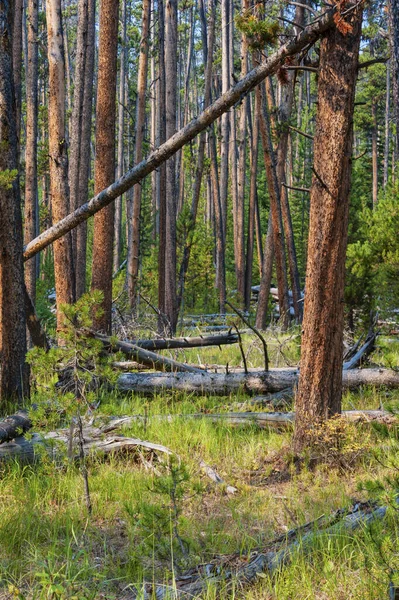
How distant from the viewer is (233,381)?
6207mm

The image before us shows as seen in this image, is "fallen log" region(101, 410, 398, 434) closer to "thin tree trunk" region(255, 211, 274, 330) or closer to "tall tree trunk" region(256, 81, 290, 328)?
"tall tree trunk" region(256, 81, 290, 328)

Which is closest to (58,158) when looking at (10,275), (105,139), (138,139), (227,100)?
(105,139)

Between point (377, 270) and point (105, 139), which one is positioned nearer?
point (105, 139)

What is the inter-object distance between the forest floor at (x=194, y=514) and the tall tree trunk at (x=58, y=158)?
268 centimetres

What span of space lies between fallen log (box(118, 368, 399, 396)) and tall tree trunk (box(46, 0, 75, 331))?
1.74 m

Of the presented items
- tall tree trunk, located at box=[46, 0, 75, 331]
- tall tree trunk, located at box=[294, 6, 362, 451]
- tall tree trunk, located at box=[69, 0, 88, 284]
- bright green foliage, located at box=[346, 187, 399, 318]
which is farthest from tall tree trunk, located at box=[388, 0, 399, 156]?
tall tree trunk, located at box=[69, 0, 88, 284]

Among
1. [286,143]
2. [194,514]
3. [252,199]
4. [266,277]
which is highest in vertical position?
[286,143]

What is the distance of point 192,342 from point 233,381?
30.2 inches

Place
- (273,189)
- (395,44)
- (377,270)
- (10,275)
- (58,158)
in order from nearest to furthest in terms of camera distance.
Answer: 1. (395,44)
2. (10,275)
3. (58,158)
4. (377,270)
5. (273,189)

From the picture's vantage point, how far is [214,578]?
2.62m

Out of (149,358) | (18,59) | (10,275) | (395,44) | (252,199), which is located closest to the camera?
(395,44)

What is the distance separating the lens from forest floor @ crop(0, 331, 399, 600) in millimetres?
2674

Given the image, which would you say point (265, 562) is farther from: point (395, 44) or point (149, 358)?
point (149, 358)

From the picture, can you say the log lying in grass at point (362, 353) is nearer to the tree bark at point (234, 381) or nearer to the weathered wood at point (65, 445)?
the tree bark at point (234, 381)
